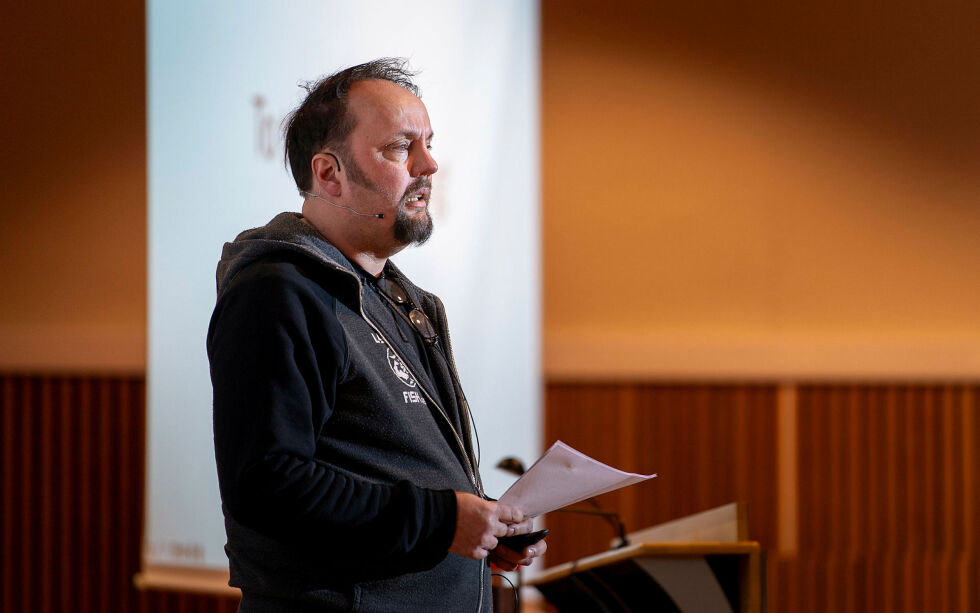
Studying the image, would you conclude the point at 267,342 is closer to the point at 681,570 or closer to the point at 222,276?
the point at 222,276

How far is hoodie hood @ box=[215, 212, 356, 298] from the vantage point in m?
1.30

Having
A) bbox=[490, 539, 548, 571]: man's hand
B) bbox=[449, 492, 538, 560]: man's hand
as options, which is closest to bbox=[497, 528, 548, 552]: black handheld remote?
bbox=[490, 539, 548, 571]: man's hand

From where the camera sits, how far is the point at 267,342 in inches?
46.4

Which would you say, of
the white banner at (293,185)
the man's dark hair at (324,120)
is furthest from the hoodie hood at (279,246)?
the white banner at (293,185)

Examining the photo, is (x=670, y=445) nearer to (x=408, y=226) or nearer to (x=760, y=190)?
(x=760, y=190)

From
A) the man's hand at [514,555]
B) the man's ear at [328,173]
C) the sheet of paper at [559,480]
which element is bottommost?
the man's hand at [514,555]

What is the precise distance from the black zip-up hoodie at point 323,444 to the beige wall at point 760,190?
1989 mm

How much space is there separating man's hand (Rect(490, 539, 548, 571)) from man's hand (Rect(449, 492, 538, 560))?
0.60ft

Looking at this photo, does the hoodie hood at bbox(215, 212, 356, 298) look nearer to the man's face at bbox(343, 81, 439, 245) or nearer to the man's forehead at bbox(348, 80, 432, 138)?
the man's face at bbox(343, 81, 439, 245)

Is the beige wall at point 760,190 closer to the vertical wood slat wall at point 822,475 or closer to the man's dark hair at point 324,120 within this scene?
the vertical wood slat wall at point 822,475

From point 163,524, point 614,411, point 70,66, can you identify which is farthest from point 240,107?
point 614,411

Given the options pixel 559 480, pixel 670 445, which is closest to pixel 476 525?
pixel 559 480

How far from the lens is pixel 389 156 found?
57.7 inches

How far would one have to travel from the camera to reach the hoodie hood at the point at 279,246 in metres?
1.30
